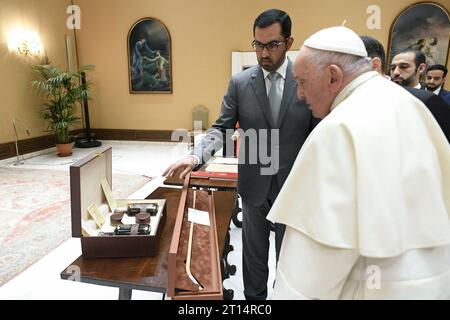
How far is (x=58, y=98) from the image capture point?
6219 millimetres

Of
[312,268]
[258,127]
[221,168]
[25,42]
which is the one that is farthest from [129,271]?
[25,42]

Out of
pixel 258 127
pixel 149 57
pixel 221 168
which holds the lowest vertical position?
pixel 221 168

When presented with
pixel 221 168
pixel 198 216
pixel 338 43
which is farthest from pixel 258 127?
pixel 221 168

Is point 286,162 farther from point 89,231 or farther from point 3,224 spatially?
point 3,224

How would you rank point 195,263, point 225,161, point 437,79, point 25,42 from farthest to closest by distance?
1. point 25,42
2. point 437,79
3. point 225,161
4. point 195,263

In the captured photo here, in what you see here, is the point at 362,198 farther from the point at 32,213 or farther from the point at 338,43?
the point at 32,213

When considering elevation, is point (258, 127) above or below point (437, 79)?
below

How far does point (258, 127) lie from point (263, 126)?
3cm

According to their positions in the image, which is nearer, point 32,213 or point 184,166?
point 184,166

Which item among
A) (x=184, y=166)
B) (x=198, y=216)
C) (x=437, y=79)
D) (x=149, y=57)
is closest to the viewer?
(x=198, y=216)

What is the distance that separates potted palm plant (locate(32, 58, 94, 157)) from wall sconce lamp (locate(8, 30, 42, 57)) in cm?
27

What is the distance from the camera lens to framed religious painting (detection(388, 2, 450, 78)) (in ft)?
19.5

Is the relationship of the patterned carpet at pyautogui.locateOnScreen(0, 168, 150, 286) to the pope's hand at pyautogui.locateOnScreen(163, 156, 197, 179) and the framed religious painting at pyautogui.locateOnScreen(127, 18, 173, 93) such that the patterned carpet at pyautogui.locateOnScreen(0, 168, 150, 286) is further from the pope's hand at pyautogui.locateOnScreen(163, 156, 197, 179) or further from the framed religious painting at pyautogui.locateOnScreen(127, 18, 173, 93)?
the framed religious painting at pyautogui.locateOnScreen(127, 18, 173, 93)

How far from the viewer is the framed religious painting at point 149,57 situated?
6.99 meters
